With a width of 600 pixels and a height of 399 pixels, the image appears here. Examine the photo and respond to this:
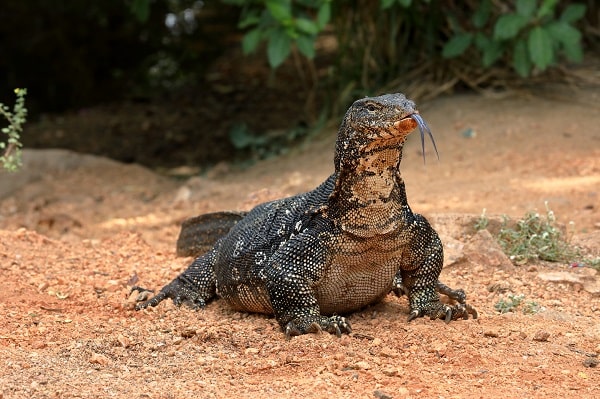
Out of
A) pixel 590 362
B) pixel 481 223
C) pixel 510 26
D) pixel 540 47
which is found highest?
pixel 510 26

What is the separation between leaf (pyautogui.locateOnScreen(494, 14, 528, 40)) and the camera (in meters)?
9.42

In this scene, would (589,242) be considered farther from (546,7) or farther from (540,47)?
(546,7)

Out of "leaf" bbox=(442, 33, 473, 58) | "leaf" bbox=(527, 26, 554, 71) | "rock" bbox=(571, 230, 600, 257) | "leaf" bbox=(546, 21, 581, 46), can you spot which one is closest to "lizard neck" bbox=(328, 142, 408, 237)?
"rock" bbox=(571, 230, 600, 257)

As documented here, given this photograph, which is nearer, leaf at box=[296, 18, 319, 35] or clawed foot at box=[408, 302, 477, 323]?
clawed foot at box=[408, 302, 477, 323]

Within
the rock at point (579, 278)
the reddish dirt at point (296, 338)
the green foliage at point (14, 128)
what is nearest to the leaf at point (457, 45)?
the reddish dirt at point (296, 338)

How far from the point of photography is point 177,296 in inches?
229

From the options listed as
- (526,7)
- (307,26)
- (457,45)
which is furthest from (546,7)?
(307,26)

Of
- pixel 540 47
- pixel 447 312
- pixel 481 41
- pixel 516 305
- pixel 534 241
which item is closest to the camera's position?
pixel 447 312

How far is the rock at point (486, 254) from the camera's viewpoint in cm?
620

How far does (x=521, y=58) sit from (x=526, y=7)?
604mm

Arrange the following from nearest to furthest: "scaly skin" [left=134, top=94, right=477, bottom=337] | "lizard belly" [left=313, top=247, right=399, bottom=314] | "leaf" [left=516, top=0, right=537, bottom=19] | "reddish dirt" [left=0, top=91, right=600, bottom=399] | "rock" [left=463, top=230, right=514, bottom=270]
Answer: "reddish dirt" [left=0, top=91, right=600, bottom=399], "scaly skin" [left=134, top=94, right=477, bottom=337], "lizard belly" [left=313, top=247, right=399, bottom=314], "rock" [left=463, top=230, right=514, bottom=270], "leaf" [left=516, top=0, right=537, bottom=19]

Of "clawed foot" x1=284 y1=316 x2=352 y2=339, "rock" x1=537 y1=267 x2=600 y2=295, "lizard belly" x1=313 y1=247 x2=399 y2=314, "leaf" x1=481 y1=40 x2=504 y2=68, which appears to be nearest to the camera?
"clawed foot" x1=284 y1=316 x2=352 y2=339

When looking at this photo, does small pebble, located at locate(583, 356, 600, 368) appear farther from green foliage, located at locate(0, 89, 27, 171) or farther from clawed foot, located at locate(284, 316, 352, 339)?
green foliage, located at locate(0, 89, 27, 171)

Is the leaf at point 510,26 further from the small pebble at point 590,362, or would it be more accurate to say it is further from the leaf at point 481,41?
the small pebble at point 590,362
